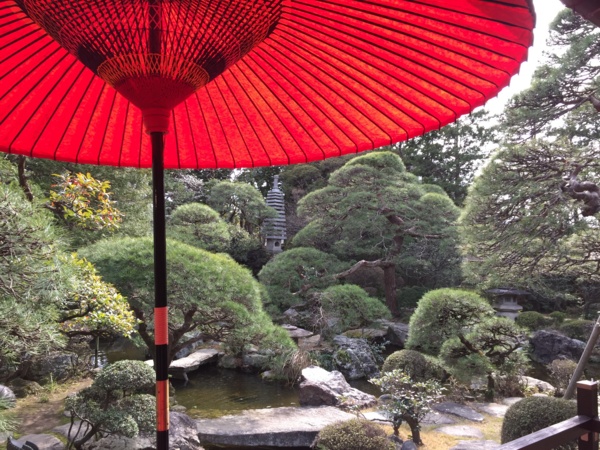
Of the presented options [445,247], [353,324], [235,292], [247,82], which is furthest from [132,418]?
[445,247]

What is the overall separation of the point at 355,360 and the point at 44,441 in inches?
186

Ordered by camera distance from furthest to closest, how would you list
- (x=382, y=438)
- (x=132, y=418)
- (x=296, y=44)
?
1. (x=132, y=418)
2. (x=382, y=438)
3. (x=296, y=44)

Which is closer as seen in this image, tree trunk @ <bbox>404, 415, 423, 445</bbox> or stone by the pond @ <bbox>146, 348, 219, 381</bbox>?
tree trunk @ <bbox>404, 415, 423, 445</bbox>

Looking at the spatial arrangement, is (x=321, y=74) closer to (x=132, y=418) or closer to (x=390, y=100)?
(x=390, y=100)

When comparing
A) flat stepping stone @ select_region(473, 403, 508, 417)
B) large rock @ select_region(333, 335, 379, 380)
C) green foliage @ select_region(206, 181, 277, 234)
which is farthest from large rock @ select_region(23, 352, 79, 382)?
green foliage @ select_region(206, 181, 277, 234)

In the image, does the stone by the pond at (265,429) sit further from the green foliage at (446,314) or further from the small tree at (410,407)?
the green foliage at (446,314)

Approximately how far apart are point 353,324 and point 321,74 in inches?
326

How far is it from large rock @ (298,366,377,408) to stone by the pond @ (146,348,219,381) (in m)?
2.12

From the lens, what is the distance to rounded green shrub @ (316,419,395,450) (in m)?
3.92

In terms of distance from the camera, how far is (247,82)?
85 centimetres

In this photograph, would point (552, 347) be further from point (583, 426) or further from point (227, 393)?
point (583, 426)

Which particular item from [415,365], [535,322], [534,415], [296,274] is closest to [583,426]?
[534,415]

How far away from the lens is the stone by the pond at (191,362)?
745cm

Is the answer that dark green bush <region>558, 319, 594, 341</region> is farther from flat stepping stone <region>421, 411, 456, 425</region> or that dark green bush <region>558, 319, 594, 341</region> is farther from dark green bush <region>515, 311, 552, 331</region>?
flat stepping stone <region>421, 411, 456, 425</region>
